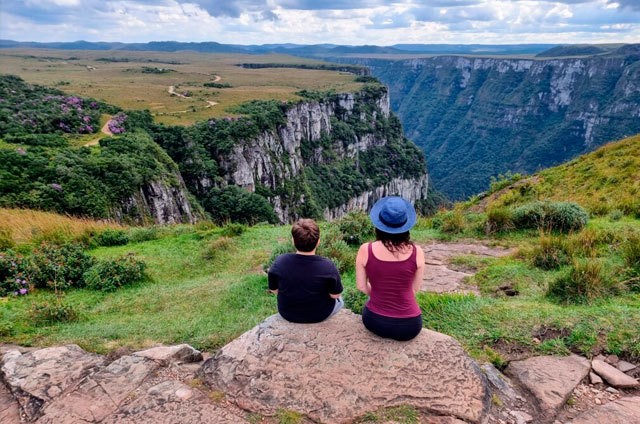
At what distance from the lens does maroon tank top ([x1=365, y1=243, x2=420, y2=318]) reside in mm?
4016

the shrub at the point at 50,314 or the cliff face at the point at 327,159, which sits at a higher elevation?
the shrub at the point at 50,314

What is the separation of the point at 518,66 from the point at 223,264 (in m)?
199

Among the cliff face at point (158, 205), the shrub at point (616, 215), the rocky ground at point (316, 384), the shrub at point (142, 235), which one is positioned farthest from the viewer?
the cliff face at point (158, 205)

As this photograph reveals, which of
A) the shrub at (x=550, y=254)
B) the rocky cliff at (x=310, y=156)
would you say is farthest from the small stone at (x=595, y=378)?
the rocky cliff at (x=310, y=156)

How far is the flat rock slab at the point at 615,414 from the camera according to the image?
3.39 m

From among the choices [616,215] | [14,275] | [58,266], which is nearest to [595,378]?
[616,215]

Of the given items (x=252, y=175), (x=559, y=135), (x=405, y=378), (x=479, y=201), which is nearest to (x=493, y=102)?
(x=559, y=135)

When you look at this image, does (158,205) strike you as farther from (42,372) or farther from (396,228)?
(396,228)

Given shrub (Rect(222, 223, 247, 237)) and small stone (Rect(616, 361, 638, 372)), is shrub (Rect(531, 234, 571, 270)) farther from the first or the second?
shrub (Rect(222, 223, 247, 237))

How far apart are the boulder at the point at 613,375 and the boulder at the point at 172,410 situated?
3577 mm

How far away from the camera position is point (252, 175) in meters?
57.4

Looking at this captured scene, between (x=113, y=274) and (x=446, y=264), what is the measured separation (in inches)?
271

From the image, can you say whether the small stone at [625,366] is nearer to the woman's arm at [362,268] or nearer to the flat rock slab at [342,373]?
the flat rock slab at [342,373]

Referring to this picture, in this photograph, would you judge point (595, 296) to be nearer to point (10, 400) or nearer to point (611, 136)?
point (10, 400)
